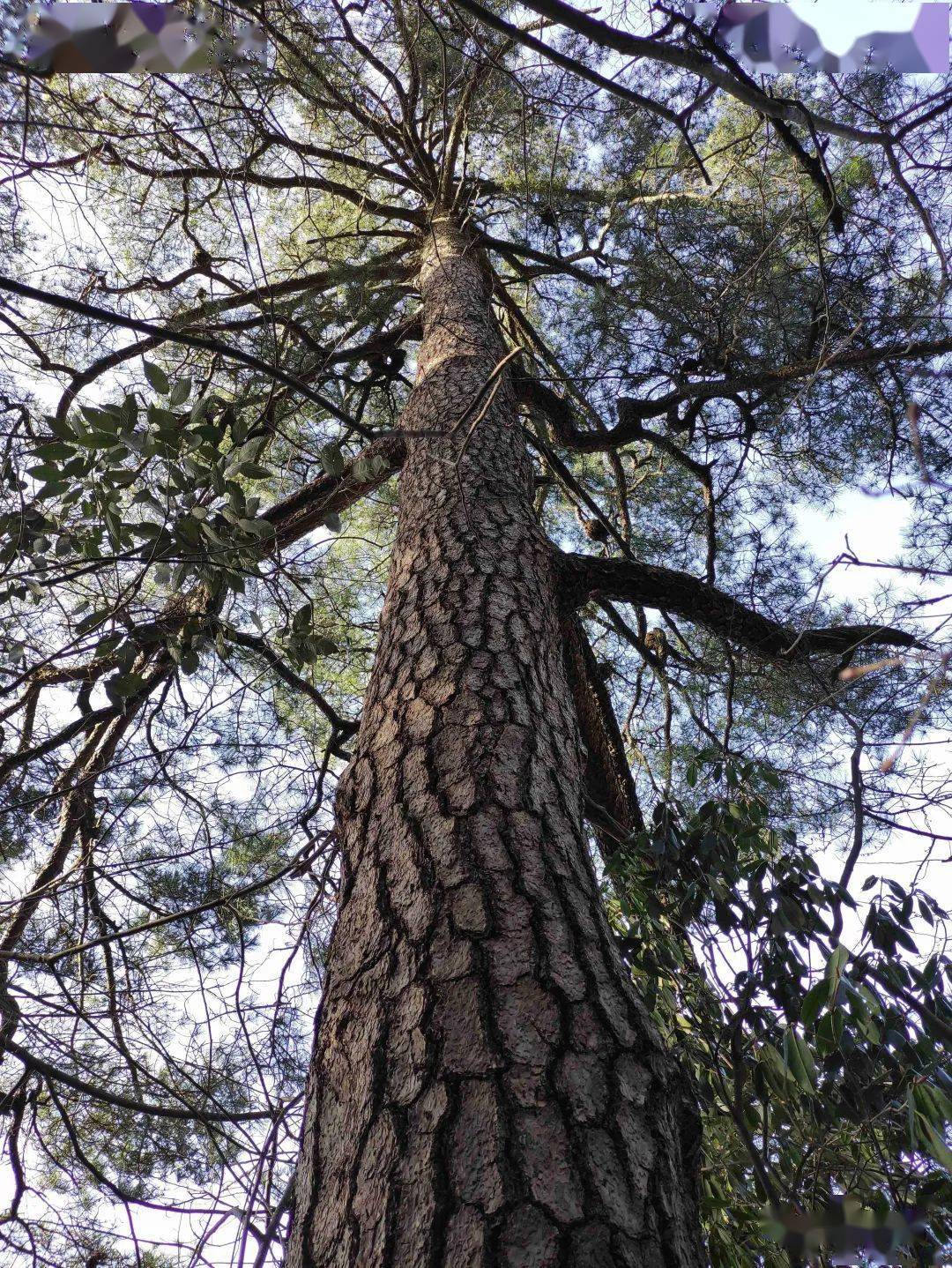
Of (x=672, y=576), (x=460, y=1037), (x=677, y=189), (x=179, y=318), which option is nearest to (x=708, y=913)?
(x=672, y=576)

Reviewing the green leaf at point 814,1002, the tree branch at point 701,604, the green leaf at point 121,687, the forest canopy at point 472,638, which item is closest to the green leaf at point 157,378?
the forest canopy at point 472,638

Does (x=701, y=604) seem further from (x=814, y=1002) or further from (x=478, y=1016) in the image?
(x=478, y=1016)

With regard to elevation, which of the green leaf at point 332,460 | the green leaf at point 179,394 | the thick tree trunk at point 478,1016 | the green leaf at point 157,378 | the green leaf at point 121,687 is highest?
the green leaf at point 157,378

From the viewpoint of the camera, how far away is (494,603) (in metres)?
1.62

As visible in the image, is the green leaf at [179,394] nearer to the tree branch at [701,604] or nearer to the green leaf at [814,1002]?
the tree branch at [701,604]

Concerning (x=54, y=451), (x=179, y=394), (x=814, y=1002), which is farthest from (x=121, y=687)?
(x=814, y=1002)

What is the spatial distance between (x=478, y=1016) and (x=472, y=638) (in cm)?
77

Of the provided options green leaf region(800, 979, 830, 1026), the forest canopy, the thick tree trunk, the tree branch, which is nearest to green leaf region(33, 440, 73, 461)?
the forest canopy

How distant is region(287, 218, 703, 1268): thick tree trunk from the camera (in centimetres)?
71

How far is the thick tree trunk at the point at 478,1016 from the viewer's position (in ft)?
2.33

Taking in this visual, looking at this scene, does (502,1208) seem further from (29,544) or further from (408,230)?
(408,230)

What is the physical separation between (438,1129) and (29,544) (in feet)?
5.21

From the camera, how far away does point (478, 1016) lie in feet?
2.81

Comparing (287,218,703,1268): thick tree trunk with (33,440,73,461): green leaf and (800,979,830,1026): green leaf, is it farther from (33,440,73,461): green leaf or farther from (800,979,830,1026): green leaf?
(33,440,73,461): green leaf
